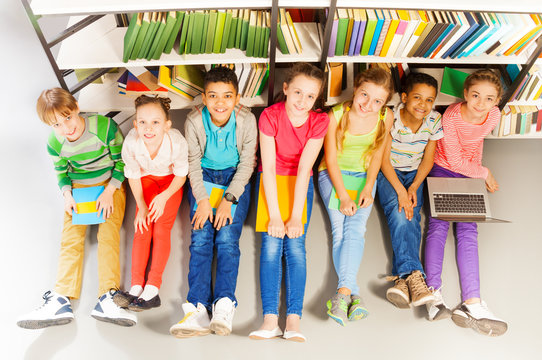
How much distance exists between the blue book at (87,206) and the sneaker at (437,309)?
5.42ft

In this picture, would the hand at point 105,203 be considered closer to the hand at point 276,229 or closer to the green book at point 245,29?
the hand at point 276,229

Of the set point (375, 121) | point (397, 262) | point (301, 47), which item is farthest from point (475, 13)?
point (397, 262)

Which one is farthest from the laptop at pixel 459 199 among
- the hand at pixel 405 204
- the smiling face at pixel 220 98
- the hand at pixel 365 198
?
the smiling face at pixel 220 98

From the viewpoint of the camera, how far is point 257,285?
2.23 metres

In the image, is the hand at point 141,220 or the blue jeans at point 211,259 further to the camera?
the hand at point 141,220

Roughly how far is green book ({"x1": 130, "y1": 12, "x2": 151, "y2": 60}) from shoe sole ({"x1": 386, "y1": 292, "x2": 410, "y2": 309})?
1.65 meters

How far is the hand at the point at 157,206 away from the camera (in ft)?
7.27

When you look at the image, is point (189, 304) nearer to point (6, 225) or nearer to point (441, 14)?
point (6, 225)

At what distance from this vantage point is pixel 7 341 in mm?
2068

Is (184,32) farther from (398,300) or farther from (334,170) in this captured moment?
(398,300)

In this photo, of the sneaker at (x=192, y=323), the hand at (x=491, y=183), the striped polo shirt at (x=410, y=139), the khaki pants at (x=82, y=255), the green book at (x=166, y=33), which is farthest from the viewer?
the hand at (x=491, y=183)

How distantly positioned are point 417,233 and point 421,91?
72 centimetres

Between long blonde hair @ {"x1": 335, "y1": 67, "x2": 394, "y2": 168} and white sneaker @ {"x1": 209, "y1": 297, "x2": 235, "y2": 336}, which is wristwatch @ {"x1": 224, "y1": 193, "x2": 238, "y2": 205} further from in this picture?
long blonde hair @ {"x1": 335, "y1": 67, "x2": 394, "y2": 168}

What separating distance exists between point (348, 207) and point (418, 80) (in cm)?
73
